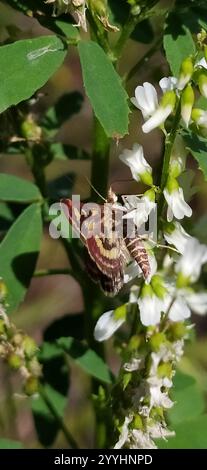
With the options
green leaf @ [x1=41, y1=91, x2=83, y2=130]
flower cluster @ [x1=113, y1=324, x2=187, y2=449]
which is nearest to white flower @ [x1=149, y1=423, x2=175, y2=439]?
flower cluster @ [x1=113, y1=324, x2=187, y2=449]

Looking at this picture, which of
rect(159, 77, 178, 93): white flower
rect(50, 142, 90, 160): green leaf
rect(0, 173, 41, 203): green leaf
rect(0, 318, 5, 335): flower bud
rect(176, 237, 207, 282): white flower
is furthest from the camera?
rect(50, 142, 90, 160): green leaf

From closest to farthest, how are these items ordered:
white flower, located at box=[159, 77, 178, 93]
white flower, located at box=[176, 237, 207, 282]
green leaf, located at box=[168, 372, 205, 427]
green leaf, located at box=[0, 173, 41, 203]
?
white flower, located at box=[176, 237, 207, 282]
white flower, located at box=[159, 77, 178, 93]
green leaf, located at box=[0, 173, 41, 203]
green leaf, located at box=[168, 372, 205, 427]

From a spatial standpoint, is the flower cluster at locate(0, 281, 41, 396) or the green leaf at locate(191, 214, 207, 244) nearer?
the flower cluster at locate(0, 281, 41, 396)

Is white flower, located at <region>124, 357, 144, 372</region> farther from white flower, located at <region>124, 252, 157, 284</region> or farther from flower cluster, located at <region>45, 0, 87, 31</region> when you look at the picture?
flower cluster, located at <region>45, 0, 87, 31</region>

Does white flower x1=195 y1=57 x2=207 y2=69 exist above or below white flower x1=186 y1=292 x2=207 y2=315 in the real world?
above

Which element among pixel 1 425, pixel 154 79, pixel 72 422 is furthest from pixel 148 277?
pixel 72 422

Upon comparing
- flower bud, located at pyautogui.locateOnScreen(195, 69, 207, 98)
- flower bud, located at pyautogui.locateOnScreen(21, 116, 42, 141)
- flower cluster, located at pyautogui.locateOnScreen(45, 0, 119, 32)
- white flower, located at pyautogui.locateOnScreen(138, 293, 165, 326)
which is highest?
flower cluster, located at pyautogui.locateOnScreen(45, 0, 119, 32)

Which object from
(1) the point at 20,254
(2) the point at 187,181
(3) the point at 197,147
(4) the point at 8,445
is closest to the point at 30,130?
(1) the point at 20,254
